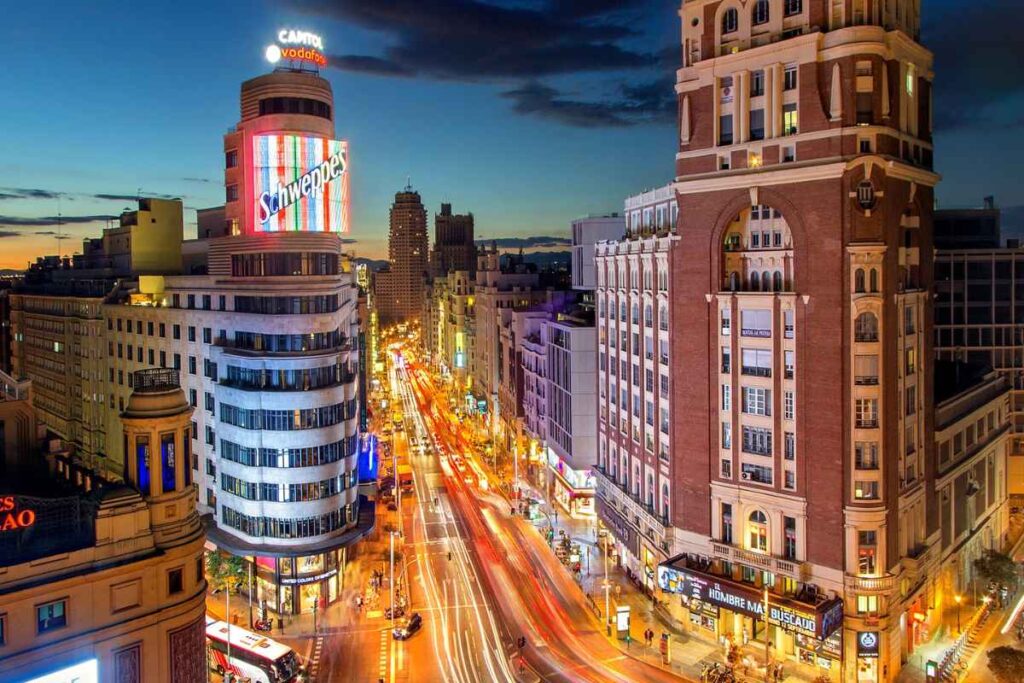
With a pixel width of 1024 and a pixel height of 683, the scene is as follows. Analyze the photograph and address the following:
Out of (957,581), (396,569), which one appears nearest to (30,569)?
(396,569)

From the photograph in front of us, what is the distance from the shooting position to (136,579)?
136 ft

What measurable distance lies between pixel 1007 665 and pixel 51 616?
59861 mm

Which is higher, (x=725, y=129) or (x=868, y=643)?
(x=725, y=129)

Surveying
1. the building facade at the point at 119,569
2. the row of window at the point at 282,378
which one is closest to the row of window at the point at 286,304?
the row of window at the point at 282,378

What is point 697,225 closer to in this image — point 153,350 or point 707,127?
point 707,127

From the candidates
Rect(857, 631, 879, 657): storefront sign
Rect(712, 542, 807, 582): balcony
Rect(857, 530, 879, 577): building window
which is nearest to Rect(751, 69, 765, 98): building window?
Rect(857, 530, 879, 577): building window

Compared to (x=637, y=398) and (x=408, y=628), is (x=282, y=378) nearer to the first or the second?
(x=408, y=628)

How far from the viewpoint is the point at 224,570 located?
240ft

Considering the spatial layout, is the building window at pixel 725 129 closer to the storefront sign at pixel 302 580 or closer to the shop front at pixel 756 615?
the shop front at pixel 756 615

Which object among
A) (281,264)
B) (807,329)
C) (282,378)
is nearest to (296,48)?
(281,264)

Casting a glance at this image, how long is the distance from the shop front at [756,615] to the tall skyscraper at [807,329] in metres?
0.19

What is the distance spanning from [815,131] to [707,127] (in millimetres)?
9904

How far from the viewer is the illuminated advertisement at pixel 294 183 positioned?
80.3 meters

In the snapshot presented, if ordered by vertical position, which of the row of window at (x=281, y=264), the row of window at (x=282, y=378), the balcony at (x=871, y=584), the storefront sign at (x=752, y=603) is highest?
the row of window at (x=281, y=264)
